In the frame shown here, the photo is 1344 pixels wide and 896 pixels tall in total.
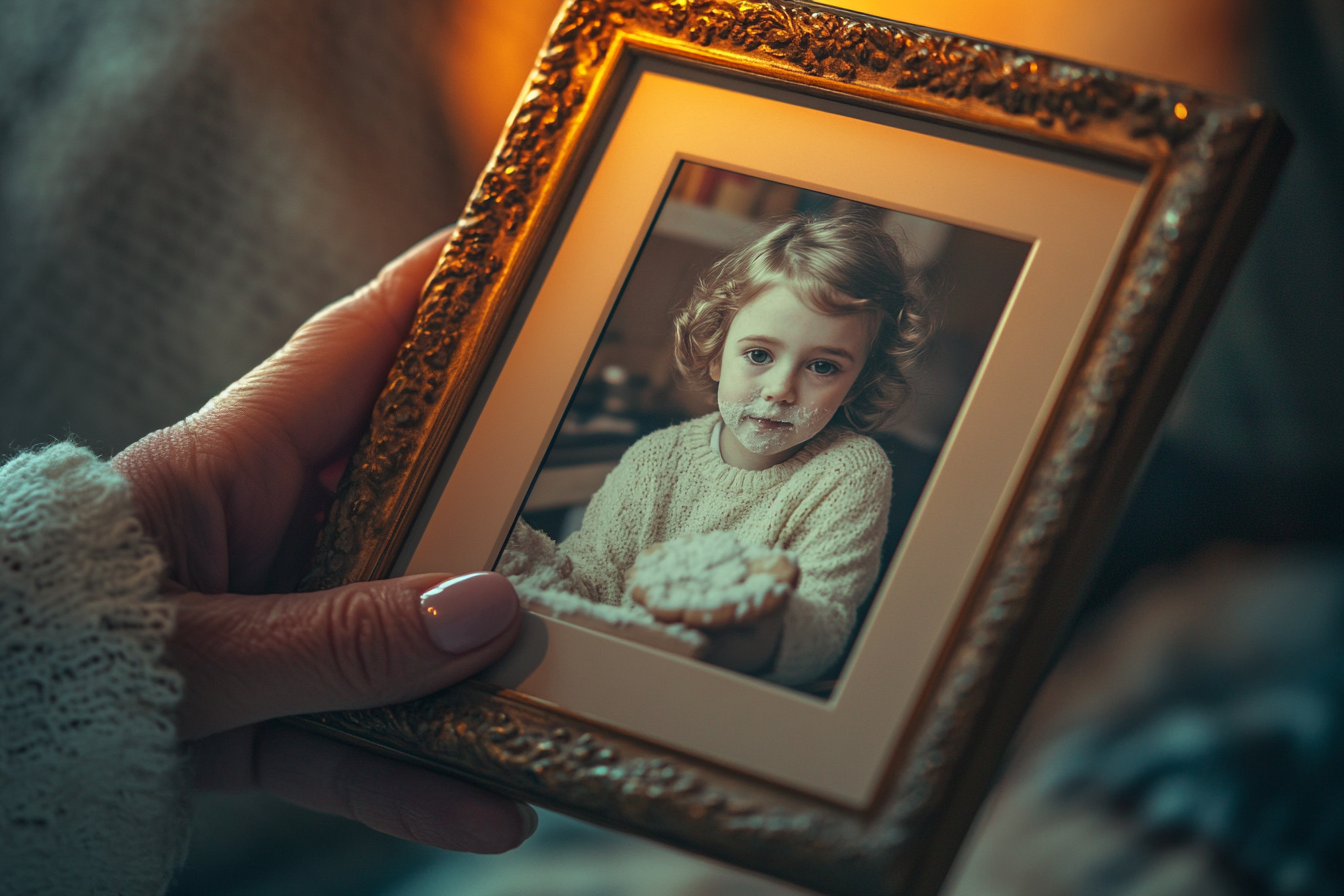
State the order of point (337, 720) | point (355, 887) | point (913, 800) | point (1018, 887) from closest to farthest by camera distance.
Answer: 1. point (913, 800)
2. point (337, 720)
3. point (1018, 887)
4. point (355, 887)

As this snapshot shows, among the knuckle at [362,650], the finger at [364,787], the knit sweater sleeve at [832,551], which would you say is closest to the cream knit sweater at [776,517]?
the knit sweater sleeve at [832,551]

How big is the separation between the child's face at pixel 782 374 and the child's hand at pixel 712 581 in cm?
7

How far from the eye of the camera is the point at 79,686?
1.87 feet

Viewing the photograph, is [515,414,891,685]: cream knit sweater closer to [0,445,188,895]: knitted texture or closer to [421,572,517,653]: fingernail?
[421,572,517,653]: fingernail

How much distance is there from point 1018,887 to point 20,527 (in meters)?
1.11

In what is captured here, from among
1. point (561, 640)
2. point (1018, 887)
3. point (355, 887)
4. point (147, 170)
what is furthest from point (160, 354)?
point (1018, 887)

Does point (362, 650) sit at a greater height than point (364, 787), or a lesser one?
greater

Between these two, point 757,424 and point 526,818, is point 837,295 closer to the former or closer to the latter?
point 757,424

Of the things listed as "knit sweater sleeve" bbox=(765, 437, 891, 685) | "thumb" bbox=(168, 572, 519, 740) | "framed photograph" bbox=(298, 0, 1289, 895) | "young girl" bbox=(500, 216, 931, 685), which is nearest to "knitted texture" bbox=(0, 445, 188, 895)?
"thumb" bbox=(168, 572, 519, 740)

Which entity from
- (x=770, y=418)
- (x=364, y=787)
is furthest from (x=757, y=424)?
(x=364, y=787)

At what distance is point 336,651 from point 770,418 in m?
0.38

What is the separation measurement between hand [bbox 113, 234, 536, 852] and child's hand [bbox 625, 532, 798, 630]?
0.11m

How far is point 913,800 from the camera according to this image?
1.74ft

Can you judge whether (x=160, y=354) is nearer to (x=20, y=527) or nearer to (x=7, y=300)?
(x=7, y=300)
